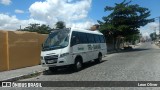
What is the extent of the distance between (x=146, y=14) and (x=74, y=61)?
33.8 m

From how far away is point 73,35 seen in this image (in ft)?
53.6

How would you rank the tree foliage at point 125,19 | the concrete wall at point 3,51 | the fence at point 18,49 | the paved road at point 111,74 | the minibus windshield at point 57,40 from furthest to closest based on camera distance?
the tree foliage at point 125,19
the fence at point 18,49
the concrete wall at point 3,51
the minibus windshield at point 57,40
the paved road at point 111,74

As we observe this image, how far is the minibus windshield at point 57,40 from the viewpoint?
15.7m

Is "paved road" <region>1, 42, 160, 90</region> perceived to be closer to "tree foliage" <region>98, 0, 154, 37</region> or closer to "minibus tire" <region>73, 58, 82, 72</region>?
"minibus tire" <region>73, 58, 82, 72</region>

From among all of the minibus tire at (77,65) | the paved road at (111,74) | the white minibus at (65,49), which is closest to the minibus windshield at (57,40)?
the white minibus at (65,49)

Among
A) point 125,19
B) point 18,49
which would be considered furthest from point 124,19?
point 18,49

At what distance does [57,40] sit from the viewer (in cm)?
1616

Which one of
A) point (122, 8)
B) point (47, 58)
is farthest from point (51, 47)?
point (122, 8)

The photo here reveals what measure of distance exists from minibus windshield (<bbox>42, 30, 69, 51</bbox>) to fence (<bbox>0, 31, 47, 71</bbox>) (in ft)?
7.92

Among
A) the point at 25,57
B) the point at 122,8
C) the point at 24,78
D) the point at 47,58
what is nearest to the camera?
the point at 24,78

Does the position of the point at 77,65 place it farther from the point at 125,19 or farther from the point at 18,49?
the point at 125,19

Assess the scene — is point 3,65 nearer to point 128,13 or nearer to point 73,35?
point 73,35

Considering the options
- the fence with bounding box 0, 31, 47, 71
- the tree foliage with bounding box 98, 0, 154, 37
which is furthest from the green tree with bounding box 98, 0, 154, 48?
the fence with bounding box 0, 31, 47, 71

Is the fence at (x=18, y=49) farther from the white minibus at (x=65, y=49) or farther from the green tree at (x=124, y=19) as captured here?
the green tree at (x=124, y=19)
